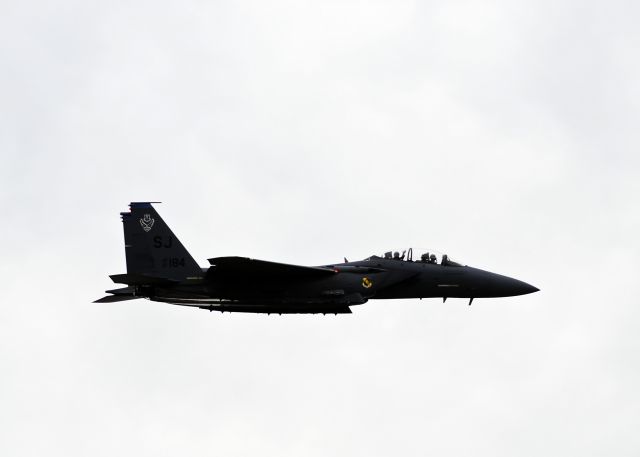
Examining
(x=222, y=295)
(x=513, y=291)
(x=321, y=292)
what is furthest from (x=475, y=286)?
(x=222, y=295)

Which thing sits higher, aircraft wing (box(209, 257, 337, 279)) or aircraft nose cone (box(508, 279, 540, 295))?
aircraft wing (box(209, 257, 337, 279))

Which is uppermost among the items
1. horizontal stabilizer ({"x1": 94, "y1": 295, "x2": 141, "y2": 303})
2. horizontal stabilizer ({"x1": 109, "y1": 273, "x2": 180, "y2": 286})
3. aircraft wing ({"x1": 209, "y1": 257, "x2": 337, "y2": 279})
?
aircraft wing ({"x1": 209, "y1": 257, "x2": 337, "y2": 279})

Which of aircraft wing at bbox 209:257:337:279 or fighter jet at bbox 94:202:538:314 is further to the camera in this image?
fighter jet at bbox 94:202:538:314

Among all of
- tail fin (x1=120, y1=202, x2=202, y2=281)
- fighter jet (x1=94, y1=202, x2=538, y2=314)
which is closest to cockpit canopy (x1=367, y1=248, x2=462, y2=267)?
fighter jet (x1=94, y1=202, x2=538, y2=314)

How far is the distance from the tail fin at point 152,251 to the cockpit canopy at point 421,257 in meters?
6.96

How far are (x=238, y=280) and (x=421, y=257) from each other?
7.03m

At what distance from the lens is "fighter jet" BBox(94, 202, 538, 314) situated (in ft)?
181

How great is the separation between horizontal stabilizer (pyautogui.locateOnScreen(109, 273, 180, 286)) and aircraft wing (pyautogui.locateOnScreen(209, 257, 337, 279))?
1816mm

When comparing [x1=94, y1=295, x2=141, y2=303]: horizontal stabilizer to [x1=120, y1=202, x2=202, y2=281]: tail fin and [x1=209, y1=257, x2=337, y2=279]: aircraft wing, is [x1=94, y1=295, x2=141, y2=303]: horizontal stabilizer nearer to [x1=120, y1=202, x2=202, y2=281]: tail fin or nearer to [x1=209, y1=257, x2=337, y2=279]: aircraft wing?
[x1=120, y1=202, x2=202, y2=281]: tail fin

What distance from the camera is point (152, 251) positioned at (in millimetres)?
55500

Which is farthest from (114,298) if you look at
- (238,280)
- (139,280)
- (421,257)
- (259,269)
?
(421,257)

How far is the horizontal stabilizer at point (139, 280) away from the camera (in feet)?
178

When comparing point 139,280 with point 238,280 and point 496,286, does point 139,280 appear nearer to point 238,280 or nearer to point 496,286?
point 238,280

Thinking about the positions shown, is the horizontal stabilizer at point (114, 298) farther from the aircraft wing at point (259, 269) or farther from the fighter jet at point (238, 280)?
the aircraft wing at point (259, 269)
